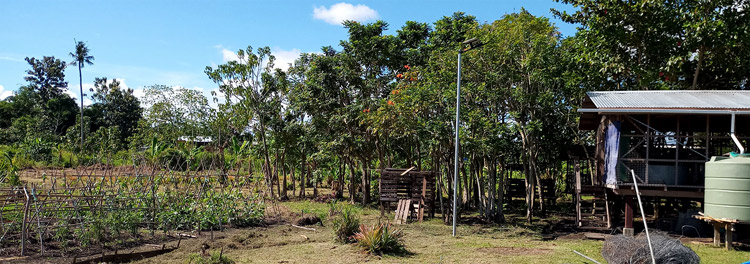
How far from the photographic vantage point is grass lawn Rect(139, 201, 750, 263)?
36.6 ft

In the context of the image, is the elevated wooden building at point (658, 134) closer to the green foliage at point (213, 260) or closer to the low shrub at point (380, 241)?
the low shrub at point (380, 241)

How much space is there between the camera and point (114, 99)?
57938mm

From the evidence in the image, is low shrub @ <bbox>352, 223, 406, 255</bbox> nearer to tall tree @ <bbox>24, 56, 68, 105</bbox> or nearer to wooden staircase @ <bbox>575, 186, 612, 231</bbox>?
wooden staircase @ <bbox>575, 186, 612, 231</bbox>

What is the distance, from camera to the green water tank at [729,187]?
11.6m

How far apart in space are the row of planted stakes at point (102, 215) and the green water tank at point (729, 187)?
1163 cm

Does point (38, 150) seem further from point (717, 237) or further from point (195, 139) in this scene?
point (717, 237)

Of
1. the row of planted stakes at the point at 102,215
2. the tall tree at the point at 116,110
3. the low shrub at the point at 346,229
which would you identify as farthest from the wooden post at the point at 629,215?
the tall tree at the point at 116,110

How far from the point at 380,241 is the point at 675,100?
8.39 m

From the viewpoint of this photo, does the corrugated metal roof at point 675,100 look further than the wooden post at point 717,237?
Yes

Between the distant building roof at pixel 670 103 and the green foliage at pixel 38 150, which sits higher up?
the distant building roof at pixel 670 103

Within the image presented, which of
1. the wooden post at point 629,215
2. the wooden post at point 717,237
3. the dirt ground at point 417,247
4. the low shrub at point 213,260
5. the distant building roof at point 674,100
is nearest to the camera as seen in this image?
the low shrub at point 213,260

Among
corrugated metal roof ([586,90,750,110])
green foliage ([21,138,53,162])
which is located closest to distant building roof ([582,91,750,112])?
corrugated metal roof ([586,90,750,110])

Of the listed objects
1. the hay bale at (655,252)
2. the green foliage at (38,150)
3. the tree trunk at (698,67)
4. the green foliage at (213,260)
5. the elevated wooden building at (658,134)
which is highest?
the tree trunk at (698,67)

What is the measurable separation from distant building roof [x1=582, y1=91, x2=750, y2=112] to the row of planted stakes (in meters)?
10.1
